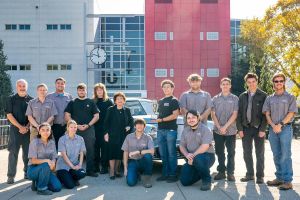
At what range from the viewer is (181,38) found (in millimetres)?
51188

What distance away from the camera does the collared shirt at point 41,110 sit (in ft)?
25.7

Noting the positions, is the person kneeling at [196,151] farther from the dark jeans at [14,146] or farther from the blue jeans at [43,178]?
the dark jeans at [14,146]

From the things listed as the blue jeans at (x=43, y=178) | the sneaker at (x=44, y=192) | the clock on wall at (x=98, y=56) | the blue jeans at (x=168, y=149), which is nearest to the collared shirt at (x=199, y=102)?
the blue jeans at (x=168, y=149)

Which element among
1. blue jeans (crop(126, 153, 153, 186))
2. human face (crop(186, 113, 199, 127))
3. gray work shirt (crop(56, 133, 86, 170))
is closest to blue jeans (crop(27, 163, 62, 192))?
gray work shirt (crop(56, 133, 86, 170))

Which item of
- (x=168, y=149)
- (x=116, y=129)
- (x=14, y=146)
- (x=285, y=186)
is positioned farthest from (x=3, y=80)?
(x=285, y=186)

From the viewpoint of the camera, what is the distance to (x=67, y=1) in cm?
4206

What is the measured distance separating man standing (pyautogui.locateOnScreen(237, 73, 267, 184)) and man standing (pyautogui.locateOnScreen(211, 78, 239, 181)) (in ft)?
0.47

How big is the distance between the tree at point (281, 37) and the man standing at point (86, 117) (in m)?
20.8

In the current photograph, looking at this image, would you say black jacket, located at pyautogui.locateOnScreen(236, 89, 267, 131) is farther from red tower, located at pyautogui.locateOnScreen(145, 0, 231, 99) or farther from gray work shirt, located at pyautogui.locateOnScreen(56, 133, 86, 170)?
red tower, located at pyautogui.locateOnScreen(145, 0, 231, 99)

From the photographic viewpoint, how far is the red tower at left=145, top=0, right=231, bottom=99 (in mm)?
51094

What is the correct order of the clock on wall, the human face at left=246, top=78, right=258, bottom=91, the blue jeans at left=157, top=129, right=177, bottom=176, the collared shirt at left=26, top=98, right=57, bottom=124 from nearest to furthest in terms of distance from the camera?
the human face at left=246, top=78, right=258, bottom=91 < the blue jeans at left=157, top=129, right=177, bottom=176 < the collared shirt at left=26, top=98, right=57, bottom=124 < the clock on wall

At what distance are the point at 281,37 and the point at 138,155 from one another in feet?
75.4

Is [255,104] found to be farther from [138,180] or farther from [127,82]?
[127,82]

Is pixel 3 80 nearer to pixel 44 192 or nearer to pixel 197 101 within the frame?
pixel 197 101
